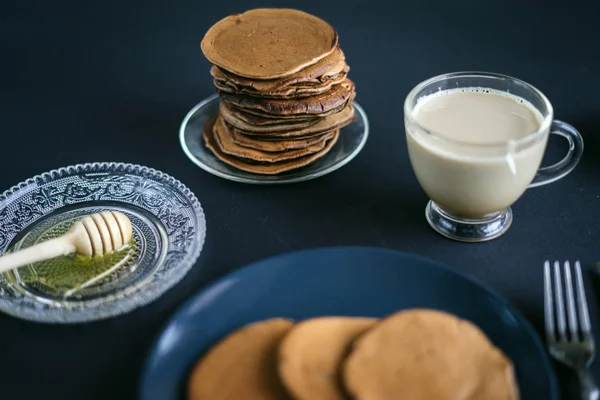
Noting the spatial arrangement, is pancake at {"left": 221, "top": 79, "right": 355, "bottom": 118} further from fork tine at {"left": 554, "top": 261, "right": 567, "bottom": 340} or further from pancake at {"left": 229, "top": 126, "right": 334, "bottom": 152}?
fork tine at {"left": 554, "top": 261, "right": 567, "bottom": 340}

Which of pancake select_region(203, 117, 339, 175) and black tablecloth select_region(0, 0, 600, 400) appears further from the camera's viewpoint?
pancake select_region(203, 117, 339, 175)

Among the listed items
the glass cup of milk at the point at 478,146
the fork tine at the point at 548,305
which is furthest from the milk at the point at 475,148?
the fork tine at the point at 548,305

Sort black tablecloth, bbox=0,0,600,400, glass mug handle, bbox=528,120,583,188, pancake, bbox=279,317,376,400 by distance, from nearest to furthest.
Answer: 1. pancake, bbox=279,317,376,400
2. black tablecloth, bbox=0,0,600,400
3. glass mug handle, bbox=528,120,583,188

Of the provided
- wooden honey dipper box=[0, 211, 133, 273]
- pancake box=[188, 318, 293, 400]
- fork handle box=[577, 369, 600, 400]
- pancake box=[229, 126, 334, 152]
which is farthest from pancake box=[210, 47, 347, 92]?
fork handle box=[577, 369, 600, 400]

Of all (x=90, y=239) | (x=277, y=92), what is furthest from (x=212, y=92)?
(x=90, y=239)

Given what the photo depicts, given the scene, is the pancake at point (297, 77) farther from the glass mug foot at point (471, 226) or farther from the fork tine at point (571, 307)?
the fork tine at point (571, 307)

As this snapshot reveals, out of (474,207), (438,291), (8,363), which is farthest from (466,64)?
(8,363)

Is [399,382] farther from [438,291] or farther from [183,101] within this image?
[183,101]
